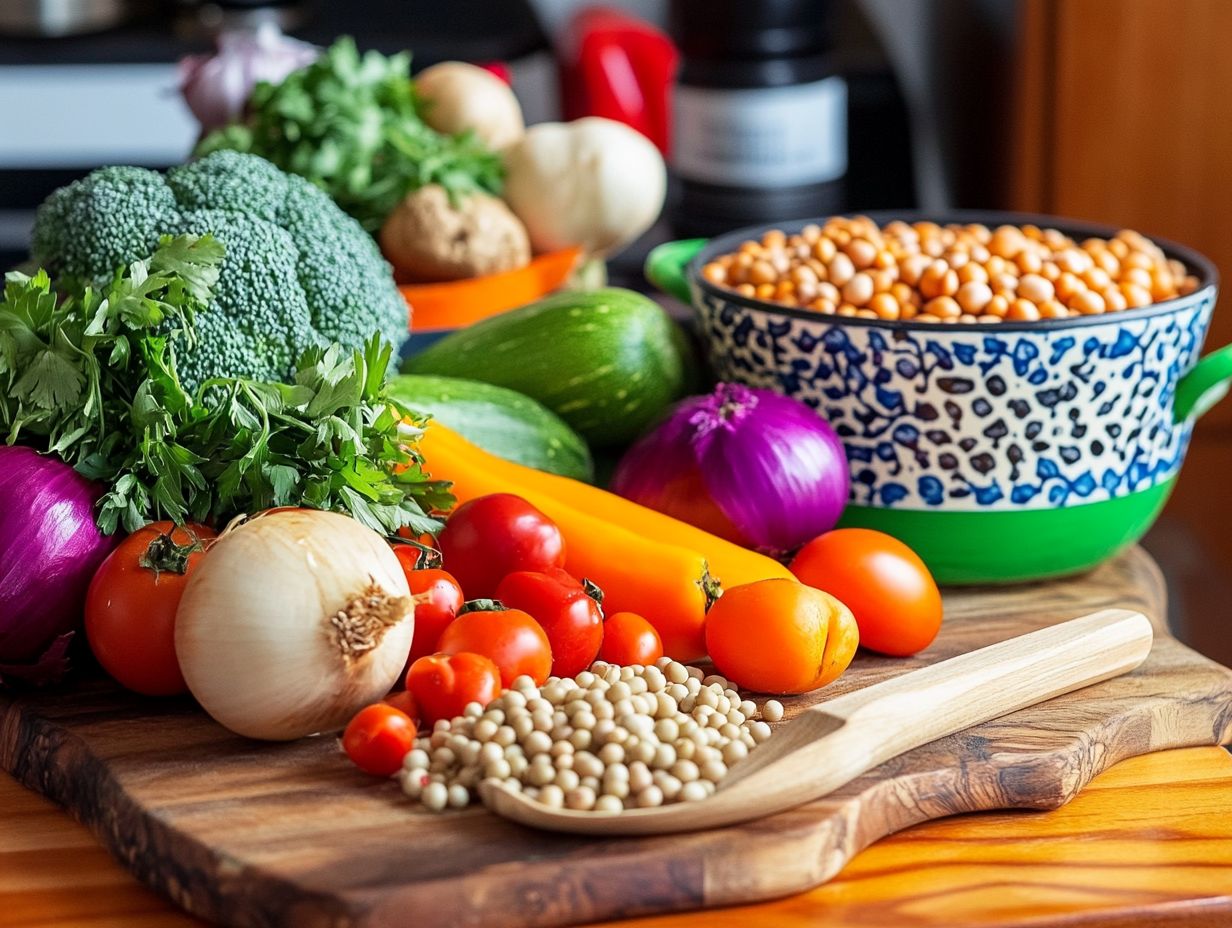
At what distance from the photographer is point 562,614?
89cm

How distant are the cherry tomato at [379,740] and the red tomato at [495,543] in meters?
0.16

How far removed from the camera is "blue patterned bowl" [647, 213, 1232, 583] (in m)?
1.02

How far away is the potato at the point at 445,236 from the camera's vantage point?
1348 mm

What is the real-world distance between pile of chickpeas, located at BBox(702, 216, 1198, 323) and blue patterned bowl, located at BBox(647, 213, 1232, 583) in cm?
2

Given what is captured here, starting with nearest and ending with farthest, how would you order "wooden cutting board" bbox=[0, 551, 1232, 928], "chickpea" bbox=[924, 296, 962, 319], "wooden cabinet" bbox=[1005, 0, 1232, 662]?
"wooden cutting board" bbox=[0, 551, 1232, 928] < "chickpea" bbox=[924, 296, 962, 319] < "wooden cabinet" bbox=[1005, 0, 1232, 662]

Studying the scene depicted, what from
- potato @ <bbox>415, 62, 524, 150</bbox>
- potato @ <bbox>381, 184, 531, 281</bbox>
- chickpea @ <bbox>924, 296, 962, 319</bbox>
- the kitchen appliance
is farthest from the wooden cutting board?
the kitchen appliance

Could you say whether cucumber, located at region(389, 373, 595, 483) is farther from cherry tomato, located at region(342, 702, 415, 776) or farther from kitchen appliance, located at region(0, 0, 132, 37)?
kitchen appliance, located at region(0, 0, 132, 37)

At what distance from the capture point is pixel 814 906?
74 cm

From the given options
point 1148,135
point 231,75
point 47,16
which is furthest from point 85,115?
point 1148,135

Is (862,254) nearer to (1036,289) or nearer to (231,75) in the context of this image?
(1036,289)

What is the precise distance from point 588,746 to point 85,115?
5.97 feet

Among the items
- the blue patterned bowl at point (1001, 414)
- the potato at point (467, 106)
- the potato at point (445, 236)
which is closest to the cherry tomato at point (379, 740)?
the blue patterned bowl at point (1001, 414)

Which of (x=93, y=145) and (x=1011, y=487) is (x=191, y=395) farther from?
(x=93, y=145)

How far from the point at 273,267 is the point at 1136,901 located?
2.20 ft
